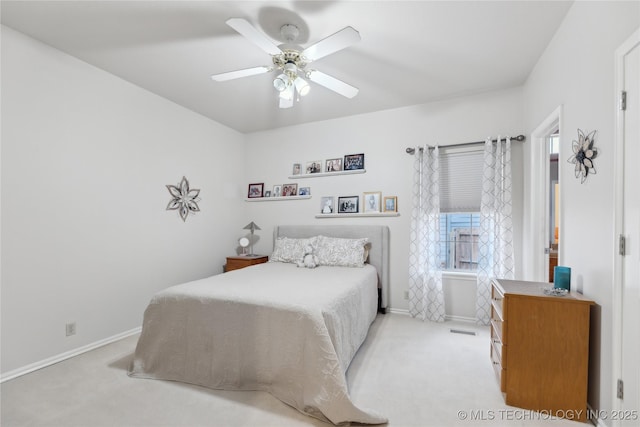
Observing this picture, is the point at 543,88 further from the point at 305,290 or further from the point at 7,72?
the point at 7,72

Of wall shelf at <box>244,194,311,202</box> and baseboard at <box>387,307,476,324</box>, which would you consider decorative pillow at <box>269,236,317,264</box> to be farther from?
baseboard at <box>387,307,476,324</box>

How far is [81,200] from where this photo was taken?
2668 mm

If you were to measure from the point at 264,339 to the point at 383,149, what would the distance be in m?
2.86

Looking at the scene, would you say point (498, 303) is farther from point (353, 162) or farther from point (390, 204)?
point (353, 162)

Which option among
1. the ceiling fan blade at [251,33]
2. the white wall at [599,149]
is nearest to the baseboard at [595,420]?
the white wall at [599,149]

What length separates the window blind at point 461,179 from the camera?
136 inches

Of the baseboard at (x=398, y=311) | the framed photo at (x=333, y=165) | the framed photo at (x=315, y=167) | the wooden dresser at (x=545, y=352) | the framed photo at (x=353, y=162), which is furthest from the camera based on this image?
the framed photo at (x=315, y=167)

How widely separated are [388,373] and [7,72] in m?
3.74

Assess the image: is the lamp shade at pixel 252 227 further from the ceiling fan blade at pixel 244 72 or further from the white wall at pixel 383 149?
the ceiling fan blade at pixel 244 72

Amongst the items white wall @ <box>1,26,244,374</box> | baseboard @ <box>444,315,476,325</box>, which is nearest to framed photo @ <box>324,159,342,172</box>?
white wall @ <box>1,26,244,374</box>

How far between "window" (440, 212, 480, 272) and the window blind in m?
0.12

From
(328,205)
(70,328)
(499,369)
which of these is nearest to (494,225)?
(499,369)

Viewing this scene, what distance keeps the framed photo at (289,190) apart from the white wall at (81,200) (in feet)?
4.22

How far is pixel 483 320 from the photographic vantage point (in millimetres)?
3273
